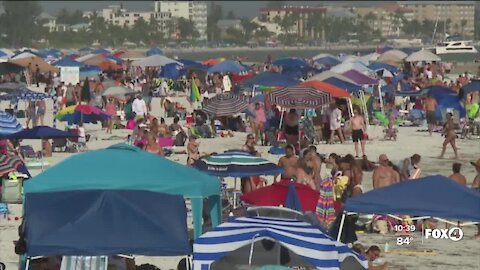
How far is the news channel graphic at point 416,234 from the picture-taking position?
12.1m

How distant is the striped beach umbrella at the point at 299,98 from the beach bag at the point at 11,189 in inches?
275

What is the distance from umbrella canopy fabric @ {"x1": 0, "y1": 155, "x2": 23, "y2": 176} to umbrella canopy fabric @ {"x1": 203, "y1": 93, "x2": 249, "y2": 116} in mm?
8706

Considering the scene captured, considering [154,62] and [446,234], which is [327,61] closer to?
[154,62]

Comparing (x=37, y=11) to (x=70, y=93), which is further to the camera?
(x=37, y=11)

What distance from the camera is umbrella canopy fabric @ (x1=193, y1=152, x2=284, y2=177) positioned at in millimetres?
12227

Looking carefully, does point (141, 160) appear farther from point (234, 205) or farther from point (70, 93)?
point (70, 93)

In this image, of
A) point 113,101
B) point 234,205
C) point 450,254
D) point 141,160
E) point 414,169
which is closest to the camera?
point 141,160

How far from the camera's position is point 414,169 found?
14344 mm

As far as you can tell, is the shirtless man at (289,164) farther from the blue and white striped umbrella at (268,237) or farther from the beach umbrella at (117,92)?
the beach umbrella at (117,92)

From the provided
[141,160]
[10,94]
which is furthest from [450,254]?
[10,94]

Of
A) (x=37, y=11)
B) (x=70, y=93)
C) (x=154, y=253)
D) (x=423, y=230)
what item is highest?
(x=154, y=253)

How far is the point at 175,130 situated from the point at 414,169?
8.67 metres

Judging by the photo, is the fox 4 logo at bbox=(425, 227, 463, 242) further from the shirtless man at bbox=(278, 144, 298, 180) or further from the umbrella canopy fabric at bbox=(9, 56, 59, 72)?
the umbrella canopy fabric at bbox=(9, 56, 59, 72)

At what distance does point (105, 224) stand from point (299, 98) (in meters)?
12.0
